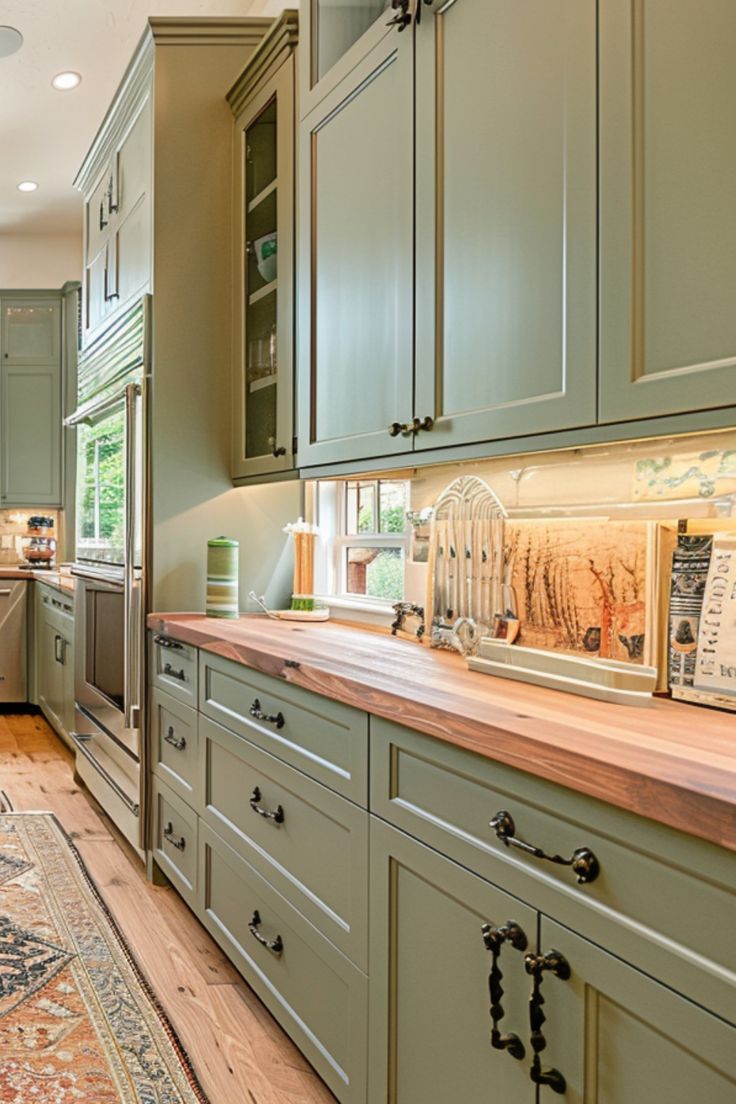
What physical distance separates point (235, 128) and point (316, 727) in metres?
2.08

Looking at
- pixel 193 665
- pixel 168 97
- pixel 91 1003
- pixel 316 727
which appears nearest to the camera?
pixel 316 727

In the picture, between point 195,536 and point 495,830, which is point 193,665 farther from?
point 495,830

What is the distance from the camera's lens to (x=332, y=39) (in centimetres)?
220

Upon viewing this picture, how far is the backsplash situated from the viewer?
612 centimetres

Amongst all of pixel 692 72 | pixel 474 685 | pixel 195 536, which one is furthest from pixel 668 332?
pixel 195 536

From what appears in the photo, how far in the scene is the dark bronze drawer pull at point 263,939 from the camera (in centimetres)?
183

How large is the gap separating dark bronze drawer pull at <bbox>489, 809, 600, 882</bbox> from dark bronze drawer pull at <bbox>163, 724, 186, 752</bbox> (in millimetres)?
1509

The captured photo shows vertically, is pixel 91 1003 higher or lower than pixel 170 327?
lower

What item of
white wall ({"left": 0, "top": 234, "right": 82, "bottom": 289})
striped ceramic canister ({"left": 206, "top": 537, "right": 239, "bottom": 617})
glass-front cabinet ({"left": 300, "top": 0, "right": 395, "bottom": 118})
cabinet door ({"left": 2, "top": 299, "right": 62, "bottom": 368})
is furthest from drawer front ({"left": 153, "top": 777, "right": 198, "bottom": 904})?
white wall ({"left": 0, "top": 234, "right": 82, "bottom": 289})

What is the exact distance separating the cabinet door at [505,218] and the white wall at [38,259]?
5.10 metres

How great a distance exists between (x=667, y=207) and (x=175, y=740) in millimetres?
1959

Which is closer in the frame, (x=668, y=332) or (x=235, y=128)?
(x=668, y=332)

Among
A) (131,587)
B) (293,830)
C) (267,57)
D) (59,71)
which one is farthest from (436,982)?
(59,71)

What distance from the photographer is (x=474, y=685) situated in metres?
1.45
